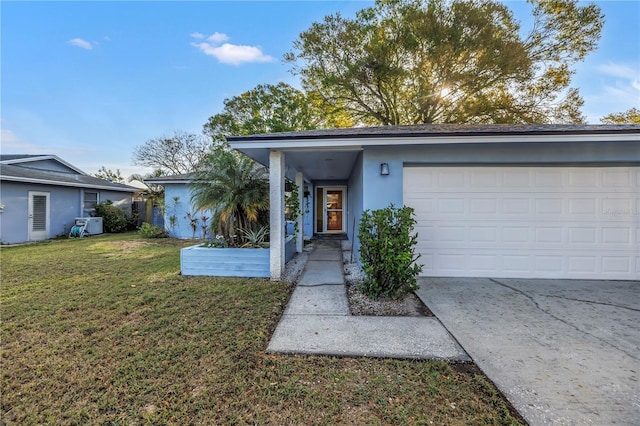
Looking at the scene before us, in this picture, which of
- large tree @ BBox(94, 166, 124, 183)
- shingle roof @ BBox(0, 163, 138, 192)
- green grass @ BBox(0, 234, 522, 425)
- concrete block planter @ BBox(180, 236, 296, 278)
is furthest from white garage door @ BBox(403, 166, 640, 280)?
large tree @ BBox(94, 166, 124, 183)

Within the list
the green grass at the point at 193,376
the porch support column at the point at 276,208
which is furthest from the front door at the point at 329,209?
the green grass at the point at 193,376

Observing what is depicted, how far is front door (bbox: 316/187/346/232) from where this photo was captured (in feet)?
42.5

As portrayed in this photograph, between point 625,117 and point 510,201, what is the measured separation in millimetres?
15730

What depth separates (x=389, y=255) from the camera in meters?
4.23

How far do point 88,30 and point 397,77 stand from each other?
13.3 m

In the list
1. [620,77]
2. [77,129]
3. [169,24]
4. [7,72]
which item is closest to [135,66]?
[169,24]

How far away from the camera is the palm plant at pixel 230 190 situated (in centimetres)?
619

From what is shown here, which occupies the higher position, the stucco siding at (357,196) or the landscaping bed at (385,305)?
the stucco siding at (357,196)

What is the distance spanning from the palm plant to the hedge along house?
0.95m

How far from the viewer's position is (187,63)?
11414mm

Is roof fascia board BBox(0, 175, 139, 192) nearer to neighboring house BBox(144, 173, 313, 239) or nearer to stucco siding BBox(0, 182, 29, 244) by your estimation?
stucco siding BBox(0, 182, 29, 244)

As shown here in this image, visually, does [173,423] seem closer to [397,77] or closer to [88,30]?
[88,30]

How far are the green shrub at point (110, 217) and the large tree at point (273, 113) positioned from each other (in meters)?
8.34

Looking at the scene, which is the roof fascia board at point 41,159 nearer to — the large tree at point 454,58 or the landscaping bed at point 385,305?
the large tree at point 454,58
